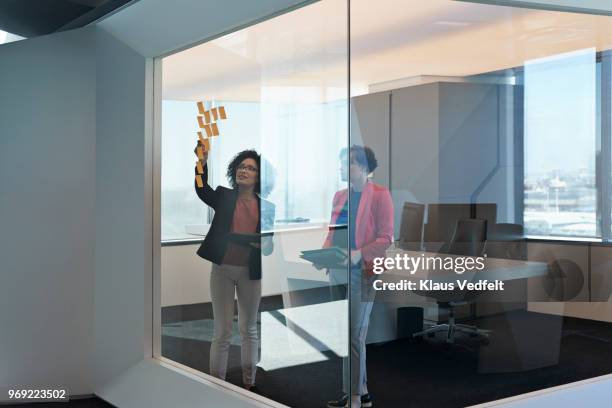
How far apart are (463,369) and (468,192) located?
0.99 meters

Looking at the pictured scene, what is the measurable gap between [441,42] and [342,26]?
0.55 m

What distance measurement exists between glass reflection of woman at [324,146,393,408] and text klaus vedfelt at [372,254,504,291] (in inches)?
2.5

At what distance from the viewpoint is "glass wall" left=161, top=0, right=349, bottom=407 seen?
12.6 ft

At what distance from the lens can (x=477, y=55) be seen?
3918mm

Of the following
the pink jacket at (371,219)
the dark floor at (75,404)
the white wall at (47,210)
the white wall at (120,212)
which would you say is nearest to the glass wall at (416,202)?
the pink jacket at (371,219)

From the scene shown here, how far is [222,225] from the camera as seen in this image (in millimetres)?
4461

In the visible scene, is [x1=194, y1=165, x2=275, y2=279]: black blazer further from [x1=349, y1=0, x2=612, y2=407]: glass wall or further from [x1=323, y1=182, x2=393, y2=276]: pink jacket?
[x1=349, y1=0, x2=612, y2=407]: glass wall

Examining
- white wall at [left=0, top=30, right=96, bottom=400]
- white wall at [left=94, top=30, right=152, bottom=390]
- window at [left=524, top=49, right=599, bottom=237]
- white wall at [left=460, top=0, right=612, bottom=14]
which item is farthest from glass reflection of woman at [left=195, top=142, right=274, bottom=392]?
white wall at [left=460, top=0, right=612, bottom=14]

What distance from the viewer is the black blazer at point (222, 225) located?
4175mm

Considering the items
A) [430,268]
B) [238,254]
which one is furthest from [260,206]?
[430,268]

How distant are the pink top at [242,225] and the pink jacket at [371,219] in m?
0.61

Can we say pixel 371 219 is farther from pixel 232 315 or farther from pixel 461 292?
pixel 232 315

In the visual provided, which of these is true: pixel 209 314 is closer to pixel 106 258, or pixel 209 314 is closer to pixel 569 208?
pixel 106 258

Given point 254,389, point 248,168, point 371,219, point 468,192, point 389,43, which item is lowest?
point 254,389
